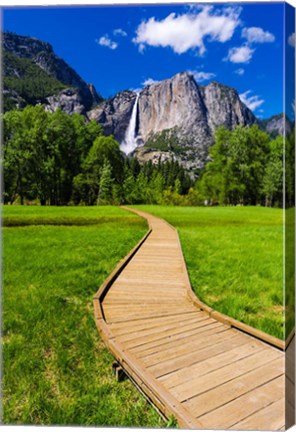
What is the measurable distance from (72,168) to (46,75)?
713 mm

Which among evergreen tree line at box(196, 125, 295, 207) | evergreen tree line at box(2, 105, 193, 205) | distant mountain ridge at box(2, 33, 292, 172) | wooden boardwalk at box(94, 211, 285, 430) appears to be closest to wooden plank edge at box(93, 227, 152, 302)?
wooden boardwalk at box(94, 211, 285, 430)

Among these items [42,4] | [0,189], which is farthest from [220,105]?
[0,189]

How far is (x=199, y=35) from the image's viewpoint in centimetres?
239

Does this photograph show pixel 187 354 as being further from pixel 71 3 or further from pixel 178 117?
pixel 71 3

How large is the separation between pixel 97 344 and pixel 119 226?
3.11 ft

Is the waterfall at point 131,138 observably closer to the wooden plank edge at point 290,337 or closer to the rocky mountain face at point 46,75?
the rocky mountain face at point 46,75

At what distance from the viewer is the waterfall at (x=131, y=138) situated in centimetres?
264

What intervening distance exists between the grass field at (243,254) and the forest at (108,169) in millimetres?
97

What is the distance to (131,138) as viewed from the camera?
2662mm

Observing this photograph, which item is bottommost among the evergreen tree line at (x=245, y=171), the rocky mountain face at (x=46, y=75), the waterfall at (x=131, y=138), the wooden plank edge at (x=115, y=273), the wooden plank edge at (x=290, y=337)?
the wooden plank edge at (x=290, y=337)

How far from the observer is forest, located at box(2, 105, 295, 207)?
2.54m

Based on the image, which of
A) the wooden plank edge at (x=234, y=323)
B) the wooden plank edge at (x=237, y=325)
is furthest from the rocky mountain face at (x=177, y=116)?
the wooden plank edge at (x=237, y=325)

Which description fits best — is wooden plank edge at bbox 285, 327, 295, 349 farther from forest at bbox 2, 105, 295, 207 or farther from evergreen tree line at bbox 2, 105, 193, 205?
evergreen tree line at bbox 2, 105, 193, 205

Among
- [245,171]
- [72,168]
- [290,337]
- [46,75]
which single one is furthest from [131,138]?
[290,337]
